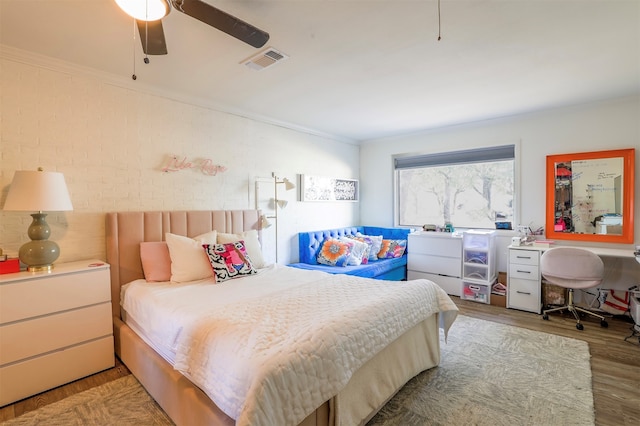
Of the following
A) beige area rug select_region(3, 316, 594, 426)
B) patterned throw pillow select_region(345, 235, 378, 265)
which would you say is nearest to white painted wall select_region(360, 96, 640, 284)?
patterned throw pillow select_region(345, 235, 378, 265)

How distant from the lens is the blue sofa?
407 centimetres

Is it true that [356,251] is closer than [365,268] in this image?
No

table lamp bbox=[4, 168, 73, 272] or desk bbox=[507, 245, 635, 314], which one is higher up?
table lamp bbox=[4, 168, 73, 272]

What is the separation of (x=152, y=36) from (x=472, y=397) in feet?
9.76

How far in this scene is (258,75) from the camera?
2848 millimetres

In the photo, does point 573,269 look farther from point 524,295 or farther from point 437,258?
point 437,258

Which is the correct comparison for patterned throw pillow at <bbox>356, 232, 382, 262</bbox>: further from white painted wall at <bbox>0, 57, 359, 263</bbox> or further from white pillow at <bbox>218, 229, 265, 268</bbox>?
white pillow at <bbox>218, 229, 265, 268</bbox>

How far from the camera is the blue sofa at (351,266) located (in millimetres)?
4074

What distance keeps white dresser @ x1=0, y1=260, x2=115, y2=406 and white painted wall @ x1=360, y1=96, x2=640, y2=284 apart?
4460 millimetres

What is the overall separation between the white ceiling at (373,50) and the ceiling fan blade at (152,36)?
13.3 inches

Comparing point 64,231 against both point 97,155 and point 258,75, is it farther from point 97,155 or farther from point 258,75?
point 258,75

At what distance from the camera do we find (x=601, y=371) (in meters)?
2.45

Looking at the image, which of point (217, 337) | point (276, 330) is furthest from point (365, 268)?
point (217, 337)

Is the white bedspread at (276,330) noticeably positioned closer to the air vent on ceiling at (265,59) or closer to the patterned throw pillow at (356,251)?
the patterned throw pillow at (356,251)
